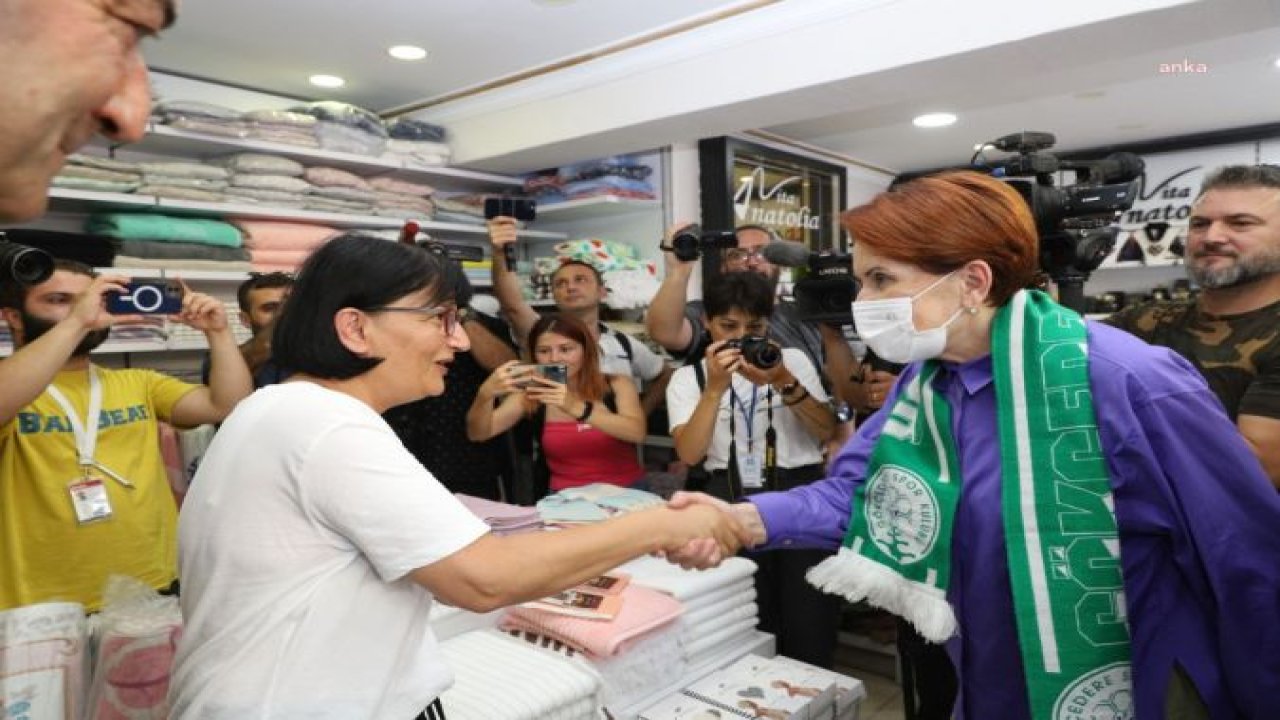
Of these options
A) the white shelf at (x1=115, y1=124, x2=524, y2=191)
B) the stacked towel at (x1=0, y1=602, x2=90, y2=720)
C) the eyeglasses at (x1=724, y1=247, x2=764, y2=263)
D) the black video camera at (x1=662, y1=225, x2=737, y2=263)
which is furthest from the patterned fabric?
the white shelf at (x1=115, y1=124, x2=524, y2=191)

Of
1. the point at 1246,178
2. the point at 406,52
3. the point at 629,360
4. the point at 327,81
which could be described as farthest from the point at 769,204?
the point at 1246,178

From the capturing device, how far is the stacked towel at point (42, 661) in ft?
4.38

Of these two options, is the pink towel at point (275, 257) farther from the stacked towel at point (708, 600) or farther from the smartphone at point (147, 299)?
the stacked towel at point (708, 600)

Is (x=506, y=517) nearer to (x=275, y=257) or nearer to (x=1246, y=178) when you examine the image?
(x=1246, y=178)

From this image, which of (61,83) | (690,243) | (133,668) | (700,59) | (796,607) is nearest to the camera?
(61,83)

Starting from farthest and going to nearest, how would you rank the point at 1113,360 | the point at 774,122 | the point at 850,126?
the point at 850,126 → the point at 774,122 → the point at 1113,360

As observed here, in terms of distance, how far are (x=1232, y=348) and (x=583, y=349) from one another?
193cm

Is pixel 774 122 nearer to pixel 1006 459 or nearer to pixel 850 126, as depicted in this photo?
pixel 850 126

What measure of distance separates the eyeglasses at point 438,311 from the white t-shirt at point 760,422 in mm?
1364

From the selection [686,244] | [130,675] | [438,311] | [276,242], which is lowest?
[130,675]

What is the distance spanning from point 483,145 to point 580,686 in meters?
3.39

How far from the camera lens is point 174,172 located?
321 centimetres

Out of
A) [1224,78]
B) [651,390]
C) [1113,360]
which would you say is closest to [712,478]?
[651,390]

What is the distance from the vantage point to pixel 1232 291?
1.91m
